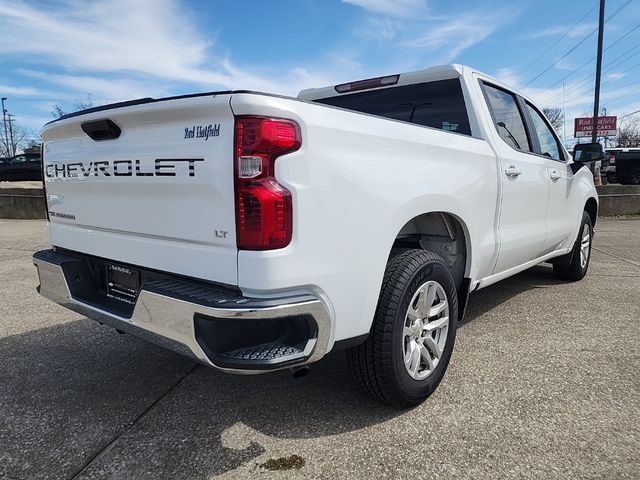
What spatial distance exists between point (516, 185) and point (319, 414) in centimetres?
224

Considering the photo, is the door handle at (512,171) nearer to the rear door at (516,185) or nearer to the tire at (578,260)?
the rear door at (516,185)

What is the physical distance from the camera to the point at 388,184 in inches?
93.9

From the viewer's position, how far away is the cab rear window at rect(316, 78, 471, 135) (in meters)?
3.57

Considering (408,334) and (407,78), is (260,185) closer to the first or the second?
(408,334)

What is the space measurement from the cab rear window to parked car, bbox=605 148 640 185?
19332 millimetres

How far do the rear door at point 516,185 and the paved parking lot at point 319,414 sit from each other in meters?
0.67

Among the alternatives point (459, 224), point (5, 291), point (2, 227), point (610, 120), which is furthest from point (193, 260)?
point (610, 120)

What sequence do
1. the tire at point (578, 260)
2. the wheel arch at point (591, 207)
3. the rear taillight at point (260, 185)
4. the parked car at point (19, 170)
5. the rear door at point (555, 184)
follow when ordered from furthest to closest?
the parked car at point (19, 170)
the wheel arch at point (591, 207)
the tire at point (578, 260)
the rear door at point (555, 184)
the rear taillight at point (260, 185)

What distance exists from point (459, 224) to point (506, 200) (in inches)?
26.5

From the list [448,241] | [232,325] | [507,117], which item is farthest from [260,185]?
[507,117]

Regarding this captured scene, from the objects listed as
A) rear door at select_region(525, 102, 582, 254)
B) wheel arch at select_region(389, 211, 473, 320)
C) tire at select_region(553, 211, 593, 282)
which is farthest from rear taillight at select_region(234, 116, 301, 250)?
tire at select_region(553, 211, 593, 282)

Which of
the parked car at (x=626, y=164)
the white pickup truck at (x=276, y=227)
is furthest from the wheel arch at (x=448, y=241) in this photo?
the parked car at (x=626, y=164)

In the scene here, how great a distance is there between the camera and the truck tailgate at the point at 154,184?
2.02 metres

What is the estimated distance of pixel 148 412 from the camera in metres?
2.71
